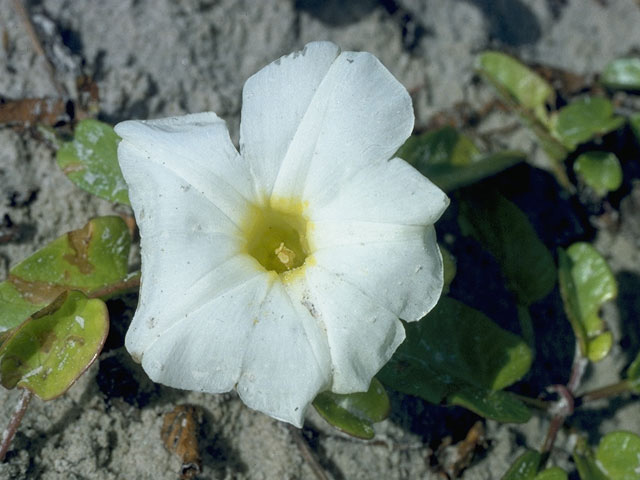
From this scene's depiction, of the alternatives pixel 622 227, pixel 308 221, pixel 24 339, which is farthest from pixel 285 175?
pixel 622 227

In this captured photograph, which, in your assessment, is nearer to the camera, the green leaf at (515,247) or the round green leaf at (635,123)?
the green leaf at (515,247)

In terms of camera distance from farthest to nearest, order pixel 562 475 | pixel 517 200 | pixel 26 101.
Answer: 1. pixel 517 200
2. pixel 26 101
3. pixel 562 475

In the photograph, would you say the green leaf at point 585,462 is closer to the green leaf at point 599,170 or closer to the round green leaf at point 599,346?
the round green leaf at point 599,346

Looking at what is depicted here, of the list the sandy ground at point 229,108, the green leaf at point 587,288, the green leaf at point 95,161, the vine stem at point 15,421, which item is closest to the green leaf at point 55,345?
the vine stem at point 15,421

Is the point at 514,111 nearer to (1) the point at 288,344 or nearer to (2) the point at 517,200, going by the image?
(2) the point at 517,200

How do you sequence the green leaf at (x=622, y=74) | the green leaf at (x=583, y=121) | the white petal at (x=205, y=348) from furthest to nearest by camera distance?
the green leaf at (x=622, y=74) < the green leaf at (x=583, y=121) < the white petal at (x=205, y=348)

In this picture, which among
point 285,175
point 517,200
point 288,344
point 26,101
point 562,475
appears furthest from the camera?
point 517,200
